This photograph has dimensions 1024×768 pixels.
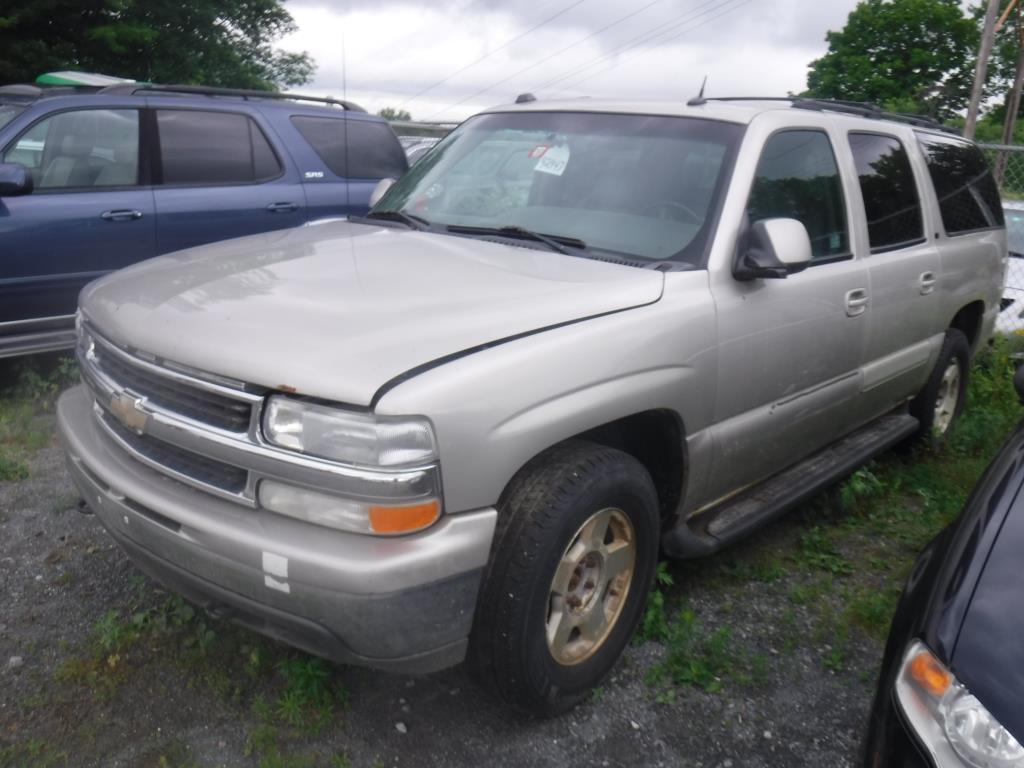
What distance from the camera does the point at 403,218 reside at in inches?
155

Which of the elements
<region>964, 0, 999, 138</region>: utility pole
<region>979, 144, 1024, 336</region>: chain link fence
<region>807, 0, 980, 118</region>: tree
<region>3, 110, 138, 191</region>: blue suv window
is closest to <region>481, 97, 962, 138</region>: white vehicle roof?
<region>3, 110, 138, 191</region>: blue suv window

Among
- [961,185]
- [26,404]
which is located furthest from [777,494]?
[26,404]

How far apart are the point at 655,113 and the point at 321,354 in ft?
6.44

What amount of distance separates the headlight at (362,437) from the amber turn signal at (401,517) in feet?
0.36

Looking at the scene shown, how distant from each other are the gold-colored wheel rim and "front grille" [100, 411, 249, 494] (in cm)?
91

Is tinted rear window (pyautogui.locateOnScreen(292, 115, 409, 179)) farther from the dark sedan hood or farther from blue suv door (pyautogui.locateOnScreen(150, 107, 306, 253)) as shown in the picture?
the dark sedan hood

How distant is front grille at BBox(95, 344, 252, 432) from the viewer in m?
2.51

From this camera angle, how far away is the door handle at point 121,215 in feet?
19.1

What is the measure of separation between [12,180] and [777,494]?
430 cm

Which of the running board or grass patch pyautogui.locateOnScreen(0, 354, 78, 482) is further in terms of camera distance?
grass patch pyautogui.locateOnScreen(0, 354, 78, 482)

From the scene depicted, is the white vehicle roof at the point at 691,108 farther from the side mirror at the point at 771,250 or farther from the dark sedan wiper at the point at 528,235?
the dark sedan wiper at the point at 528,235

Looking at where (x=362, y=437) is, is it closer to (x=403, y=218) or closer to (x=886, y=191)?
(x=403, y=218)

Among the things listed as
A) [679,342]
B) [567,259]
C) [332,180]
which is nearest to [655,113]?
[567,259]

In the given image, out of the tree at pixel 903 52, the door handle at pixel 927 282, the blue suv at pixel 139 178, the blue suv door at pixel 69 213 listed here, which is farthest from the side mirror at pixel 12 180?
the tree at pixel 903 52
